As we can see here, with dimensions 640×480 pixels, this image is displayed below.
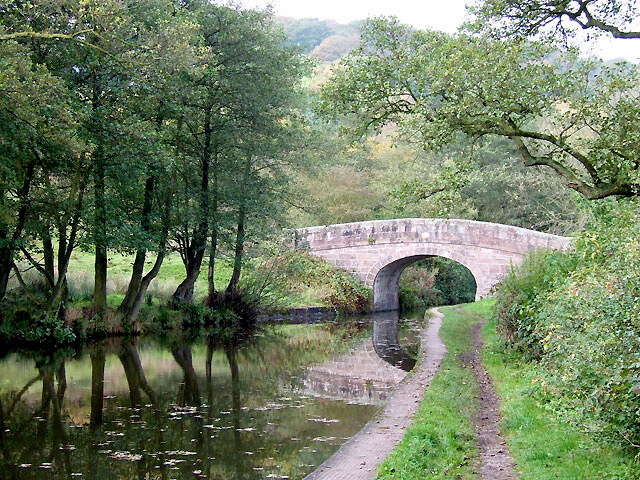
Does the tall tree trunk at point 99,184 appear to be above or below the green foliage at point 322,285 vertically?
above

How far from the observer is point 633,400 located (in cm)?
413

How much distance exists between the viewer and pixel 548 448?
4.84 metres

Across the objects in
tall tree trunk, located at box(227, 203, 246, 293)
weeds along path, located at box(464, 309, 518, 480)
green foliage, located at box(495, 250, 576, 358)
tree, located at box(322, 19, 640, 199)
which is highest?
tree, located at box(322, 19, 640, 199)

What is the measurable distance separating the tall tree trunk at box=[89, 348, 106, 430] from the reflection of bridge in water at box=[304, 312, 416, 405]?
103 inches

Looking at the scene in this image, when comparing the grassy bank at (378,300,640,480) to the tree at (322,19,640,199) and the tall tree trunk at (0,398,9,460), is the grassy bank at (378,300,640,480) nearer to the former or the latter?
the tree at (322,19,640,199)

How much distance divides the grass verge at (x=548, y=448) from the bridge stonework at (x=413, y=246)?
484 inches

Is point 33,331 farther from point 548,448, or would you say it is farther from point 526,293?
point 548,448

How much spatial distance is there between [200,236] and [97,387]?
6323mm

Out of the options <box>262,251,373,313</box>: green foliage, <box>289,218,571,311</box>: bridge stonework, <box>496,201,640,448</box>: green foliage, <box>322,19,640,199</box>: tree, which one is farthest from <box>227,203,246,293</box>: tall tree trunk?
<box>496,201,640,448</box>: green foliage

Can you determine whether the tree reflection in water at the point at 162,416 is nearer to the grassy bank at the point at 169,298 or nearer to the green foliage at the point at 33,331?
the green foliage at the point at 33,331

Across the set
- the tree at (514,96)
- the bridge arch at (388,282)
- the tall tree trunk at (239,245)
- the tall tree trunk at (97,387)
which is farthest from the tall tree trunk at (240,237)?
the bridge arch at (388,282)

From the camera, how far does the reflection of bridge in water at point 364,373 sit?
845 cm

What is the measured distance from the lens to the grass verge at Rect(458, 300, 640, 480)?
420 centimetres

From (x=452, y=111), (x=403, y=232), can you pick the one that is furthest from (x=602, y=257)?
(x=403, y=232)
